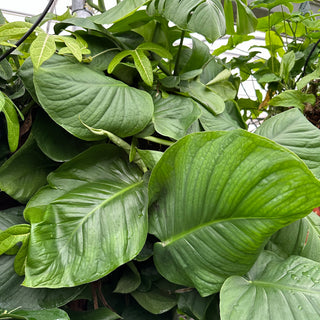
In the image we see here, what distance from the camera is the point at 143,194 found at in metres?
0.52

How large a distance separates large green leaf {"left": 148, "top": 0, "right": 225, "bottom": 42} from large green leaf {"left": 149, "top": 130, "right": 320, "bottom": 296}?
18cm

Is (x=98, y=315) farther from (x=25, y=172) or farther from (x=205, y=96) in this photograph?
(x=205, y=96)

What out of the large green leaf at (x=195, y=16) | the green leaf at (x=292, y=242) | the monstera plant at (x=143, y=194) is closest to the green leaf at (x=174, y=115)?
the monstera plant at (x=143, y=194)

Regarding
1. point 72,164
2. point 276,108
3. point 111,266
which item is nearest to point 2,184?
point 72,164

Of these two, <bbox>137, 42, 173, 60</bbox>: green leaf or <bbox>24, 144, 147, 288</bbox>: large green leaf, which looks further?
<bbox>137, 42, 173, 60</bbox>: green leaf

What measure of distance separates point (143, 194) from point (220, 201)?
0.45 ft

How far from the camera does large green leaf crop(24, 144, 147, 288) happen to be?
0.43m

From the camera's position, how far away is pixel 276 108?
36.7 inches

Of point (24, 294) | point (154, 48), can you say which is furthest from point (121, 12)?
point (24, 294)

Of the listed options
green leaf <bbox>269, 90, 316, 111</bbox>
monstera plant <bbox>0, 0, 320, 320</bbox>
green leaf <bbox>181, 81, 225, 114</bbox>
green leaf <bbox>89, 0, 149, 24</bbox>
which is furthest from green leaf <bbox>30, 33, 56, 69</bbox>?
green leaf <bbox>269, 90, 316, 111</bbox>

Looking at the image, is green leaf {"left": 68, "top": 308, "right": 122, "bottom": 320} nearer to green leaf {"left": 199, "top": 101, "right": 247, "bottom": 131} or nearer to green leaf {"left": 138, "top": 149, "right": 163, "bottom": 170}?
green leaf {"left": 138, "top": 149, "right": 163, "bottom": 170}

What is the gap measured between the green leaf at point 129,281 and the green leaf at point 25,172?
0.64ft

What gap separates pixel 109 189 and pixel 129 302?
0.20 m

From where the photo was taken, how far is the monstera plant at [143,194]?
41 cm
